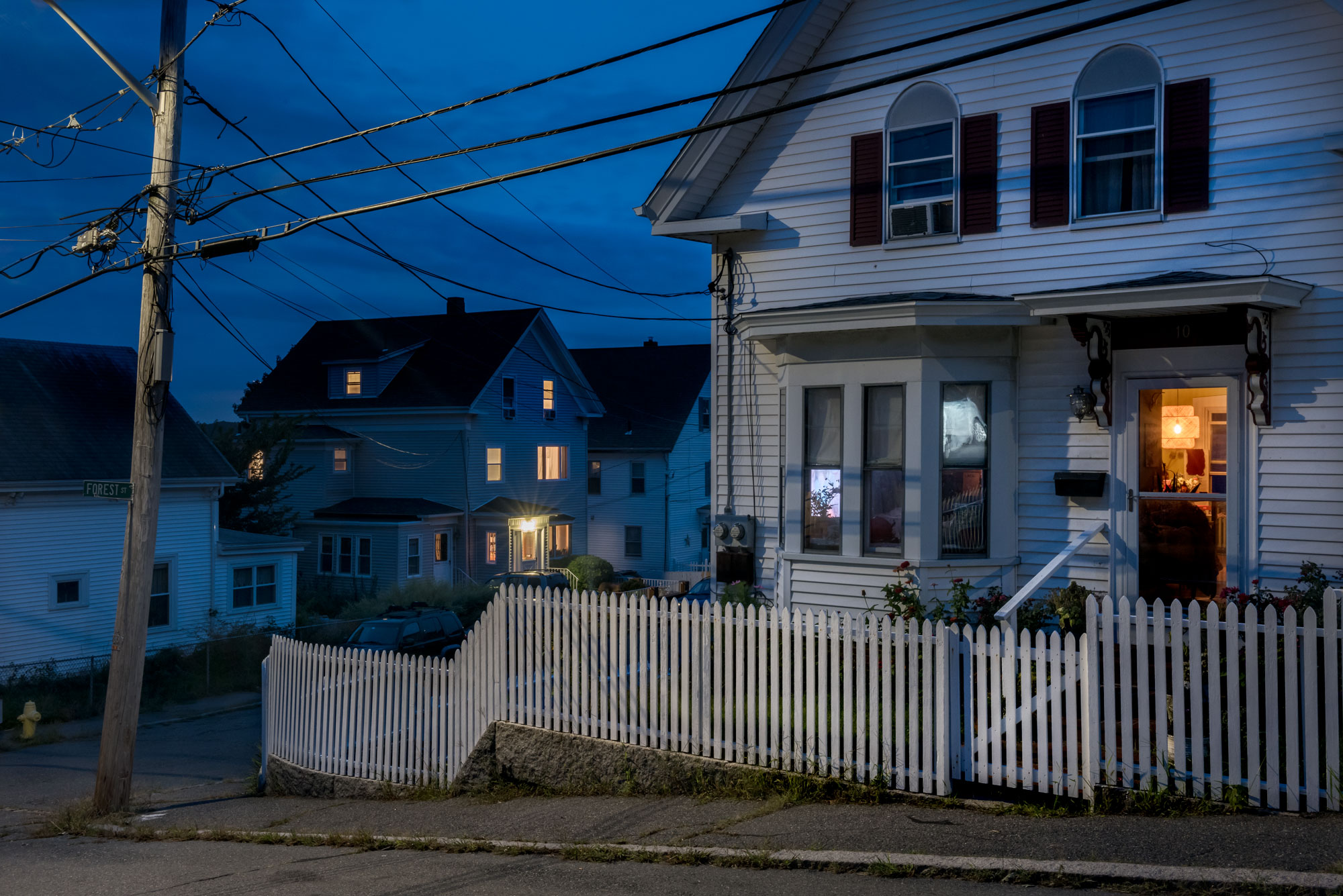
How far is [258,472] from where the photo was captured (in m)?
34.1

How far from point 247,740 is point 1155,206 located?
16965mm

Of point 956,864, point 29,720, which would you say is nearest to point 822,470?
point 956,864

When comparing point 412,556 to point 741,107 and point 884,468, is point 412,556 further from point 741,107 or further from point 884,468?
point 884,468

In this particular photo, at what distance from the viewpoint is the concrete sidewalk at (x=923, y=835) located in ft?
19.3

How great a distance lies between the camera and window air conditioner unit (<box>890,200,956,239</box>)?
11.3 m

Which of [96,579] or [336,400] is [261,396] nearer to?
[336,400]

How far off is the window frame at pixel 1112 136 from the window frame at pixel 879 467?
2444 mm

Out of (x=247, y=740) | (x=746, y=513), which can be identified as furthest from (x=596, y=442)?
(x=746, y=513)

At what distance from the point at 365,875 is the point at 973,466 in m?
6.90

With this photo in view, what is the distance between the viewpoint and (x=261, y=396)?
134 ft

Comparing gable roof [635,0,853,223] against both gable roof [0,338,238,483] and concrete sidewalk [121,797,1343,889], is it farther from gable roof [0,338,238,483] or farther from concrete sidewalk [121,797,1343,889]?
gable roof [0,338,238,483]

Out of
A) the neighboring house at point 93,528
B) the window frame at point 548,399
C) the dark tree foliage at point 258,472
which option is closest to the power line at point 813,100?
the neighboring house at point 93,528

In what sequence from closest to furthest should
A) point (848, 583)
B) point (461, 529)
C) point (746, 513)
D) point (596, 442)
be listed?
1. point (848, 583)
2. point (746, 513)
3. point (461, 529)
4. point (596, 442)

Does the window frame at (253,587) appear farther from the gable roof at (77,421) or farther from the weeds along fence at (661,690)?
the weeds along fence at (661,690)
